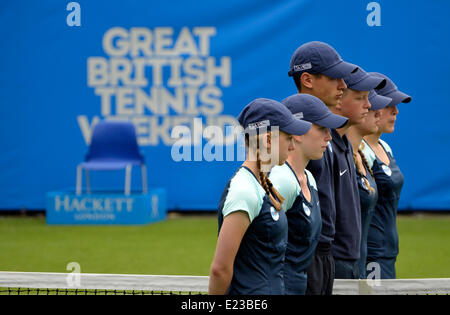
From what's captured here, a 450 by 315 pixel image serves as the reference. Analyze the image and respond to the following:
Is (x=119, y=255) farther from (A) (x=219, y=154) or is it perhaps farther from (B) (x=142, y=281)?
(B) (x=142, y=281)

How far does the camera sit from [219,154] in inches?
392

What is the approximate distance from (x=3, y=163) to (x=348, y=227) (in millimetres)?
7807

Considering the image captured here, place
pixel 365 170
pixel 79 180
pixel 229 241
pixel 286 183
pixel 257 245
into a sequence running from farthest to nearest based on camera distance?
1. pixel 79 180
2. pixel 365 170
3. pixel 286 183
4. pixel 257 245
5. pixel 229 241

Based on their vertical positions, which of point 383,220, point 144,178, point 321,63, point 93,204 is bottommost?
point 93,204

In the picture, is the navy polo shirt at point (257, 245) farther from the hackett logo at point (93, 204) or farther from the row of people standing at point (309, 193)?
the hackett logo at point (93, 204)

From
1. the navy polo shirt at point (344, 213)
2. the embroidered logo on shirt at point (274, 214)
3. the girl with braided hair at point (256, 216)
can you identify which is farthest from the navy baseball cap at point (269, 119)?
the navy polo shirt at point (344, 213)

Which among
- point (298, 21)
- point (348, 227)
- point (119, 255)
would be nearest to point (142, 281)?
point (348, 227)

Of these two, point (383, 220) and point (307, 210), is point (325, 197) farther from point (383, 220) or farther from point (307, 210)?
point (383, 220)

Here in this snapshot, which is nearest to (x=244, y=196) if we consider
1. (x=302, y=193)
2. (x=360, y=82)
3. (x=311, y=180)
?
(x=302, y=193)

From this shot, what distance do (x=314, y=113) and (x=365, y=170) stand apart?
3.74ft

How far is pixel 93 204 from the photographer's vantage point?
948cm

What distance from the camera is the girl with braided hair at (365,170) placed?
3900mm

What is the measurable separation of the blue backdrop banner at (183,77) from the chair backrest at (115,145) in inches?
15.3

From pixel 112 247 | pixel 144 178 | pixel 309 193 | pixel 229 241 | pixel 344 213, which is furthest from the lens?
pixel 144 178
